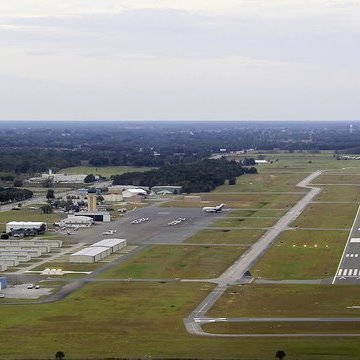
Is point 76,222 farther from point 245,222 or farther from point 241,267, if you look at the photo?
point 241,267

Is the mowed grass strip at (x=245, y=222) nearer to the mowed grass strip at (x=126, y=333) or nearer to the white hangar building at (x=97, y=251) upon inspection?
the white hangar building at (x=97, y=251)

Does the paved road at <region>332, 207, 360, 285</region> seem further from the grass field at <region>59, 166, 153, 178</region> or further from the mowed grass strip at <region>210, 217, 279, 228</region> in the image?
the grass field at <region>59, 166, 153, 178</region>

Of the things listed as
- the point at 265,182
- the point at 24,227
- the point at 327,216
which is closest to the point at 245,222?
the point at 327,216

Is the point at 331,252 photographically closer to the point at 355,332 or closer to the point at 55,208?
the point at 355,332

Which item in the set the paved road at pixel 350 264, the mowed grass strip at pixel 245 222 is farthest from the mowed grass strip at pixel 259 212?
the paved road at pixel 350 264

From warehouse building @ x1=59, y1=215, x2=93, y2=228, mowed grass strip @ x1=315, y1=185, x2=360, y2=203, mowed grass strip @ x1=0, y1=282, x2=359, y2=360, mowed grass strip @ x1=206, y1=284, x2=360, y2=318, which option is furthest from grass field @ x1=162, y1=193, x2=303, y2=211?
mowed grass strip @ x1=0, y1=282, x2=359, y2=360

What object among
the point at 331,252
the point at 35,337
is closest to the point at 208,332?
the point at 35,337
